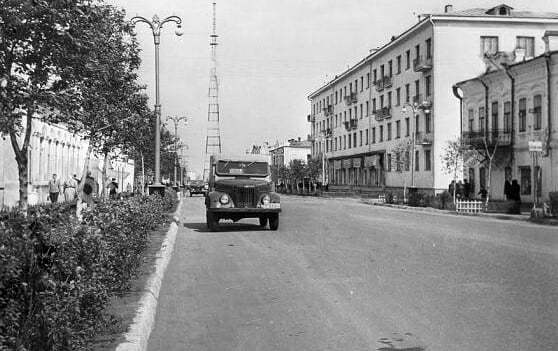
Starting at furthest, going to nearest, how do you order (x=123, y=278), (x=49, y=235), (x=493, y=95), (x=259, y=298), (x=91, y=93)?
1. (x=493, y=95)
2. (x=91, y=93)
3. (x=259, y=298)
4. (x=123, y=278)
5. (x=49, y=235)

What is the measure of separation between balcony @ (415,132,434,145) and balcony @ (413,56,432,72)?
4864 millimetres

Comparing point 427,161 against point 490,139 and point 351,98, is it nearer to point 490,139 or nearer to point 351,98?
point 490,139

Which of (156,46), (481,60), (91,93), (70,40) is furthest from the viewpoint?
(481,60)

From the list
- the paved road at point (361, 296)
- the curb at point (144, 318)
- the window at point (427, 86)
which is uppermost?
the window at point (427, 86)

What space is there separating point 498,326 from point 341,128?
2762 inches

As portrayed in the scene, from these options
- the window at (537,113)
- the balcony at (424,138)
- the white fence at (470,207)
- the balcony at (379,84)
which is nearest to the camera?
the white fence at (470,207)

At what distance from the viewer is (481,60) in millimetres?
Answer: 47062

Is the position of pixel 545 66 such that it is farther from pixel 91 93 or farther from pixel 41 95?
pixel 41 95

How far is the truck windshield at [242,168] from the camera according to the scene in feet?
63.9

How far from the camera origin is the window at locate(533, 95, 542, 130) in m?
32.2

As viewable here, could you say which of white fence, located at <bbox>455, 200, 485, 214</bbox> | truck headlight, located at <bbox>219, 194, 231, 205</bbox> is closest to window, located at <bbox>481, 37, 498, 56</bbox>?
white fence, located at <bbox>455, 200, 485, 214</bbox>

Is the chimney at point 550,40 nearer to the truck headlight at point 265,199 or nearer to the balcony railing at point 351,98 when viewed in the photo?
the truck headlight at point 265,199

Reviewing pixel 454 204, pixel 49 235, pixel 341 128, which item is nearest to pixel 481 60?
pixel 454 204

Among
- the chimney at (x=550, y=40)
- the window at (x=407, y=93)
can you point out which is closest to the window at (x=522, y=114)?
the chimney at (x=550, y=40)
